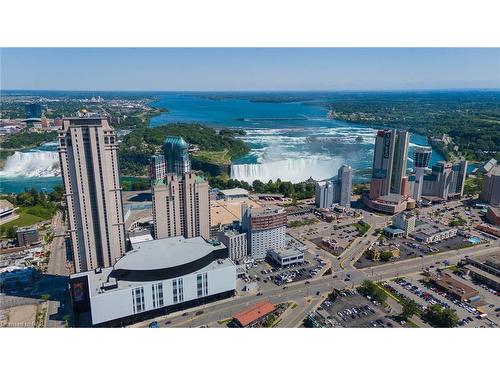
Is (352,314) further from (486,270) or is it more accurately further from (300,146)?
(300,146)

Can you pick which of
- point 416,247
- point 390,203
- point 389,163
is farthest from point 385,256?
point 389,163

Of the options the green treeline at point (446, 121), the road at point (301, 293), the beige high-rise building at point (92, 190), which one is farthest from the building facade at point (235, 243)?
the green treeline at point (446, 121)

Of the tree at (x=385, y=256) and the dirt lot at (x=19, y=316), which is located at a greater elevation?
the tree at (x=385, y=256)

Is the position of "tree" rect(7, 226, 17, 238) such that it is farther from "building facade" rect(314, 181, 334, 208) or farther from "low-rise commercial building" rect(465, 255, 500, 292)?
"low-rise commercial building" rect(465, 255, 500, 292)

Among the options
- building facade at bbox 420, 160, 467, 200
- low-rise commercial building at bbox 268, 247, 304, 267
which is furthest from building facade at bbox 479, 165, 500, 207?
low-rise commercial building at bbox 268, 247, 304, 267

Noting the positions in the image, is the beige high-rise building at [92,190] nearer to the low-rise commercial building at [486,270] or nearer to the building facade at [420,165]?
the low-rise commercial building at [486,270]

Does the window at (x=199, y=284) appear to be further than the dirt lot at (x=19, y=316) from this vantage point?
Yes

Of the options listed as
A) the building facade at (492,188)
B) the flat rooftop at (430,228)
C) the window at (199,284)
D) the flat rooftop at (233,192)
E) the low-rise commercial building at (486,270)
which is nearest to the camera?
the window at (199,284)
